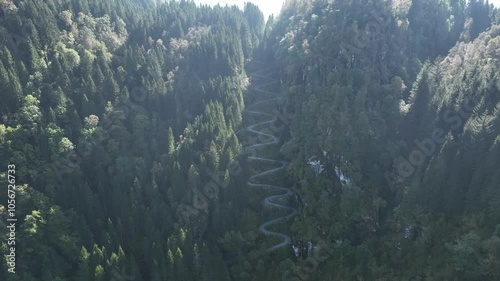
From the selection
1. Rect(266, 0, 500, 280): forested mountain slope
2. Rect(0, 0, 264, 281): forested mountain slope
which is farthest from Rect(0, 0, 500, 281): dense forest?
Rect(0, 0, 264, 281): forested mountain slope

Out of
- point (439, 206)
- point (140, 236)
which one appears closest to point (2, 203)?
point (140, 236)

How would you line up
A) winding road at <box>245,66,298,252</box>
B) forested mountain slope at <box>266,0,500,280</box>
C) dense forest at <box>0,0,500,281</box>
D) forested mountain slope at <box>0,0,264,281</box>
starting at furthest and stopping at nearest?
1. winding road at <box>245,66,298,252</box>
2. forested mountain slope at <box>0,0,264,281</box>
3. dense forest at <box>0,0,500,281</box>
4. forested mountain slope at <box>266,0,500,280</box>

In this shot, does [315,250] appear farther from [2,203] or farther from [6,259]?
[2,203]

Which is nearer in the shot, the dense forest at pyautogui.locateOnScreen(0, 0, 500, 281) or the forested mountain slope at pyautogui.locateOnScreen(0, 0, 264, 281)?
the dense forest at pyautogui.locateOnScreen(0, 0, 500, 281)

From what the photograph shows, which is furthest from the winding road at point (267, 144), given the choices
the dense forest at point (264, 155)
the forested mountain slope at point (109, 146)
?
the forested mountain slope at point (109, 146)

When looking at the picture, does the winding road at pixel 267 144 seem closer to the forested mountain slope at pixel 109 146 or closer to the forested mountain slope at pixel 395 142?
the forested mountain slope at pixel 395 142

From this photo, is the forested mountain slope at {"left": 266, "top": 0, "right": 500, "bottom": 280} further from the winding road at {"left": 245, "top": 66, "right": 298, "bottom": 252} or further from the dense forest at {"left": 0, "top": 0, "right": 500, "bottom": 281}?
the winding road at {"left": 245, "top": 66, "right": 298, "bottom": 252}

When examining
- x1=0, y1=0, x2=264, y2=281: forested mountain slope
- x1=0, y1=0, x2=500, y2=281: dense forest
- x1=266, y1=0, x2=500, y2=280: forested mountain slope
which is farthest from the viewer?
x1=0, y1=0, x2=264, y2=281: forested mountain slope
